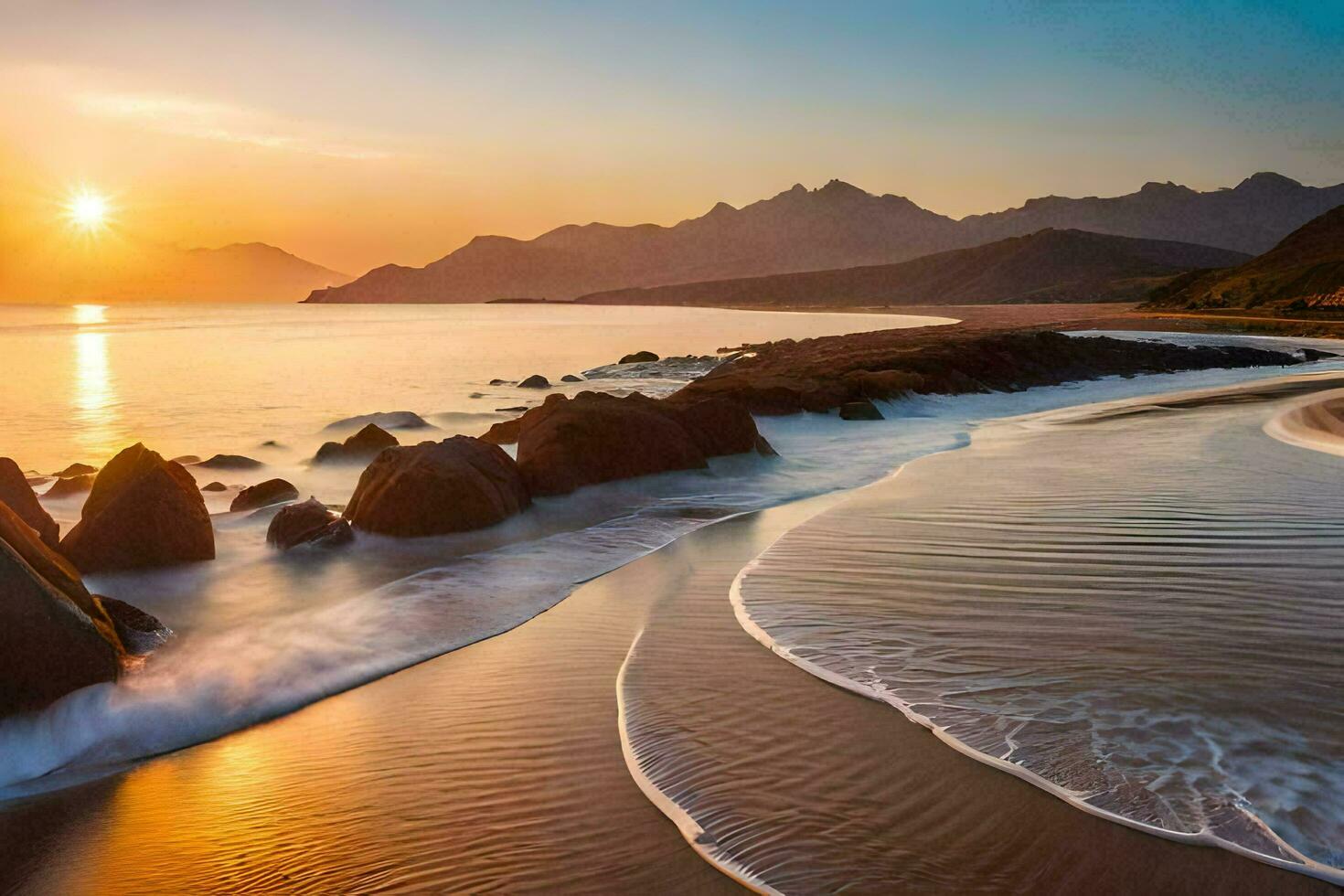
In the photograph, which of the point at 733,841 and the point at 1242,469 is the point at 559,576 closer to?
the point at 733,841

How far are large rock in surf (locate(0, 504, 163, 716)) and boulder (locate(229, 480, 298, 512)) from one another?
4.44 metres

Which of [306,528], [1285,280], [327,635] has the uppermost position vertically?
[1285,280]

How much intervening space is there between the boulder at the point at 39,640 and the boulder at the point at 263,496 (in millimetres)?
4515

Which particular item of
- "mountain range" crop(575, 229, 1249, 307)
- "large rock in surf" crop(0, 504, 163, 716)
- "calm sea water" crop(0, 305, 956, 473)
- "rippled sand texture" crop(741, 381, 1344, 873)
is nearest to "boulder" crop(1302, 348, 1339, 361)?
"calm sea water" crop(0, 305, 956, 473)

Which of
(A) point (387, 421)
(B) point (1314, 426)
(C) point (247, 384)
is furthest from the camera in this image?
(C) point (247, 384)

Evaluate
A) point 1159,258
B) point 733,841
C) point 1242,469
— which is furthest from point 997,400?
point 1159,258

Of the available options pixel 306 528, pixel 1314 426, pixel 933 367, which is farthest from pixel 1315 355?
pixel 306 528

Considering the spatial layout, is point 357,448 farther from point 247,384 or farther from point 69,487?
point 247,384

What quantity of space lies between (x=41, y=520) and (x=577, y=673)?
16.1 feet

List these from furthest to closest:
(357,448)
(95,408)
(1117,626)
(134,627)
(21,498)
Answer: (95,408)
(357,448)
(21,498)
(134,627)
(1117,626)

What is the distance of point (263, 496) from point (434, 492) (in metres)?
2.33

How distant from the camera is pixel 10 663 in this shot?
456 centimetres

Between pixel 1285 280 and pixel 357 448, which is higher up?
pixel 1285 280

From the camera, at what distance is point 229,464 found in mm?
12984
